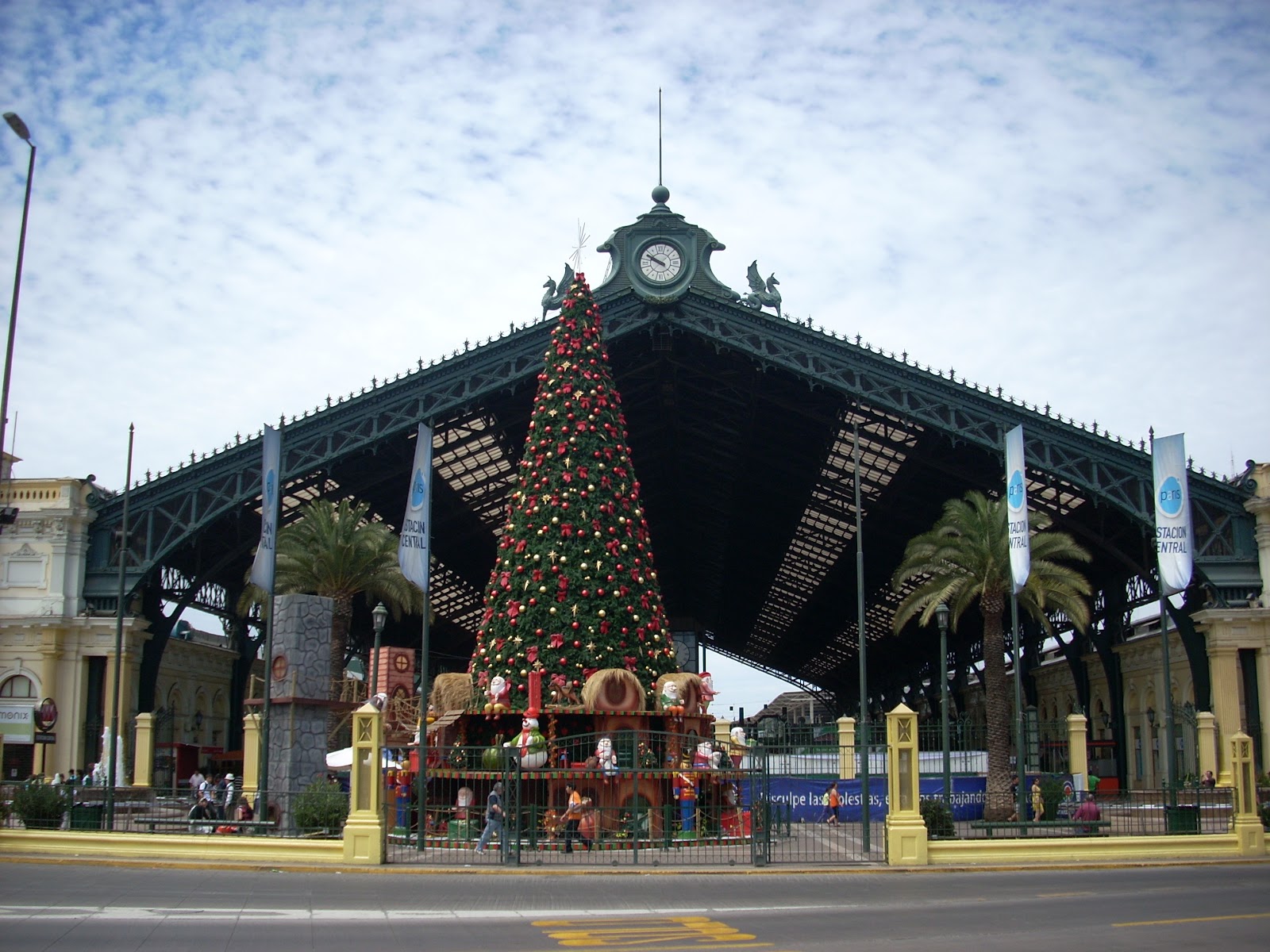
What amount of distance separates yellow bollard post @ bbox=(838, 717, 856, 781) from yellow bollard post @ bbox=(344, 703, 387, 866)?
15.4m

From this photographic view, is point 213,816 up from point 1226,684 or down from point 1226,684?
down

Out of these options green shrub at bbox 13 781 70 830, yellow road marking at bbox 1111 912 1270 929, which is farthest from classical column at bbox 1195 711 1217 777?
green shrub at bbox 13 781 70 830

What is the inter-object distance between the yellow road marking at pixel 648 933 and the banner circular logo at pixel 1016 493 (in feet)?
64.8

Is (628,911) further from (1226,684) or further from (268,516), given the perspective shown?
(1226,684)

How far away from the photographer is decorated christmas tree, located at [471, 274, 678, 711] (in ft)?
94.0

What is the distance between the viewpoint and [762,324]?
40969 mm

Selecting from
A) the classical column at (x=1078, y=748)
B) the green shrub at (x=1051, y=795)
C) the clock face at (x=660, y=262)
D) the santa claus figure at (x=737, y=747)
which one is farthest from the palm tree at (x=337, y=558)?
the classical column at (x=1078, y=748)

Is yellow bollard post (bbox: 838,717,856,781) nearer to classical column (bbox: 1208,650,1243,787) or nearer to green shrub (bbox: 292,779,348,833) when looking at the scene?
classical column (bbox: 1208,650,1243,787)

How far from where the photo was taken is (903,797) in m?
23.0

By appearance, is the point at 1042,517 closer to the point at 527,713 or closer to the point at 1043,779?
the point at 1043,779

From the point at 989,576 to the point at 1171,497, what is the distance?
7.82 metres

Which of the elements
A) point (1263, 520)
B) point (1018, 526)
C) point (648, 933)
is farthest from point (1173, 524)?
point (648, 933)

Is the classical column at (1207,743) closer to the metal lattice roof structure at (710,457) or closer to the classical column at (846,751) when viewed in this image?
the metal lattice roof structure at (710,457)

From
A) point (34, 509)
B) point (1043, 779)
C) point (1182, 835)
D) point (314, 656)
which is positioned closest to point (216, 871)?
point (314, 656)
